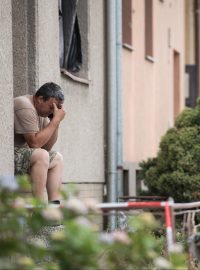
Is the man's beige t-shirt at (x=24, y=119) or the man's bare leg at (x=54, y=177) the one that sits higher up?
the man's beige t-shirt at (x=24, y=119)

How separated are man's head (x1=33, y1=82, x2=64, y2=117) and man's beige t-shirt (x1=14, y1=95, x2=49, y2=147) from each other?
6 cm

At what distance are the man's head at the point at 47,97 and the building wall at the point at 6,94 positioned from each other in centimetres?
66

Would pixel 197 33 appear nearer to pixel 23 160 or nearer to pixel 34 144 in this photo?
pixel 34 144

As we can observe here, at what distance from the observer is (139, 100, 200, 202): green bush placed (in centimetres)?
1463

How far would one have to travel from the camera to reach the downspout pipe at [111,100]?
14359 millimetres

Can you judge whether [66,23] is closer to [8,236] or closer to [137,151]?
[137,151]

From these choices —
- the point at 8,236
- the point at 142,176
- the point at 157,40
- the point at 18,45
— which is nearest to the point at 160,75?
the point at 157,40

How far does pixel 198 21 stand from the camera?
2389 centimetres

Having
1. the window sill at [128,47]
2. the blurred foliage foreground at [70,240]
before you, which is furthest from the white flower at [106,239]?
the window sill at [128,47]

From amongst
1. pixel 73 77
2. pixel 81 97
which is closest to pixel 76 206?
pixel 73 77

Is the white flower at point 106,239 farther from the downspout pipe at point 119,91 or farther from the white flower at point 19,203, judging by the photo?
the downspout pipe at point 119,91

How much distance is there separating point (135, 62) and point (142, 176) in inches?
88.1

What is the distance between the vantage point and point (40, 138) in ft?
31.4

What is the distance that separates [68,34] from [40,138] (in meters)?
3.12
